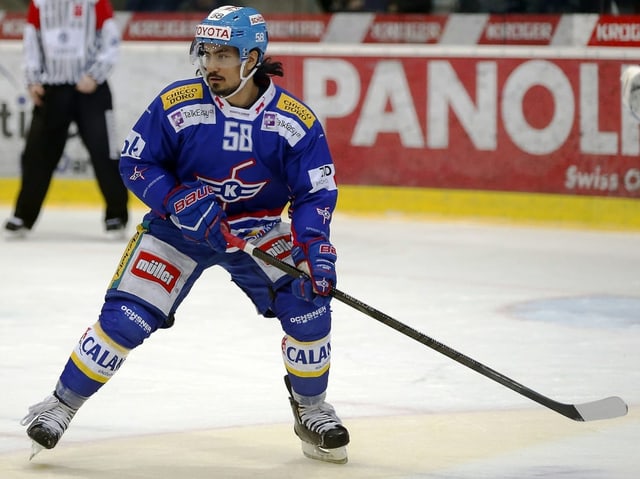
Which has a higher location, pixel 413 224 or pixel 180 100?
pixel 180 100

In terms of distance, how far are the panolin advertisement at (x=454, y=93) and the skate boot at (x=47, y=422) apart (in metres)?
5.08

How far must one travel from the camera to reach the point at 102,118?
8.09 meters

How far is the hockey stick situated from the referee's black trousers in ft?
14.2

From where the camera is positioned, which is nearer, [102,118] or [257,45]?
[257,45]

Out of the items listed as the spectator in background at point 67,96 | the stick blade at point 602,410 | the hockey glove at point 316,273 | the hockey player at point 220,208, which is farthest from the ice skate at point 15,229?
the stick blade at point 602,410

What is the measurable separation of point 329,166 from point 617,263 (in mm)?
3754

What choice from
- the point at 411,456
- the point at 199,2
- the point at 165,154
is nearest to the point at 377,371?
the point at 411,456

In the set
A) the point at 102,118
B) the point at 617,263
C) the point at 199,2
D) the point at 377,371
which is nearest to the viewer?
the point at 377,371

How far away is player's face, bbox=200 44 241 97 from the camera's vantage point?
12.3 feet

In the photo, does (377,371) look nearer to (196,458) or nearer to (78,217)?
(196,458)

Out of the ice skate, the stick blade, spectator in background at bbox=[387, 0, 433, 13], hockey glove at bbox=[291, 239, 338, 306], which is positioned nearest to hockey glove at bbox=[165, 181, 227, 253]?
hockey glove at bbox=[291, 239, 338, 306]

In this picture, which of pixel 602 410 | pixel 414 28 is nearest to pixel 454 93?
pixel 414 28

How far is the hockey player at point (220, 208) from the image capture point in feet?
12.1

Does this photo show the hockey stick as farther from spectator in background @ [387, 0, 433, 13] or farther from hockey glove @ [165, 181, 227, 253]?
spectator in background @ [387, 0, 433, 13]
